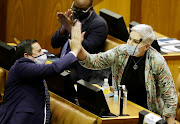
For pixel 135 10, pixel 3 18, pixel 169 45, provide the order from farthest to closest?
pixel 135 10 < pixel 3 18 < pixel 169 45

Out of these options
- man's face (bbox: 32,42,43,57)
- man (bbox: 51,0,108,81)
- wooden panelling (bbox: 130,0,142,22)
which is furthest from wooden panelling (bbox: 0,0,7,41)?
man's face (bbox: 32,42,43,57)

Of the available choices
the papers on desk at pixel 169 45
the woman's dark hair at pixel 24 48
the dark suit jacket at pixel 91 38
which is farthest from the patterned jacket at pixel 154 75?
the papers on desk at pixel 169 45

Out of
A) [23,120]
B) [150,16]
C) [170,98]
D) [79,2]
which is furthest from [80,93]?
[150,16]

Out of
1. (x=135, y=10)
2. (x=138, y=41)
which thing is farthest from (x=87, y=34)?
(x=135, y=10)

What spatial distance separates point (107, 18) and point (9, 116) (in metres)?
1.60

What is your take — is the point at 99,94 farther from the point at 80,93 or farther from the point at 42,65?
the point at 42,65

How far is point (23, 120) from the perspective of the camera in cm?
230

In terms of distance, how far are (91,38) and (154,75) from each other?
3.20 feet

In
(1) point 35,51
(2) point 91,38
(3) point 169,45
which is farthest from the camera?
(3) point 169,45

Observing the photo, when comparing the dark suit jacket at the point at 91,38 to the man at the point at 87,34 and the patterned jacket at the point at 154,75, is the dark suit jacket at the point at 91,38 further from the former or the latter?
the patterned jacket at the point at 154,75

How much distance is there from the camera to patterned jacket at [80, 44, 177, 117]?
247 centimetres

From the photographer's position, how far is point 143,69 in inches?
99.4

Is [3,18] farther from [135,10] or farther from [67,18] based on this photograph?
[67,18]

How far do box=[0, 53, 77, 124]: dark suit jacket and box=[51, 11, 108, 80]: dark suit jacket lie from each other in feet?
3.14
